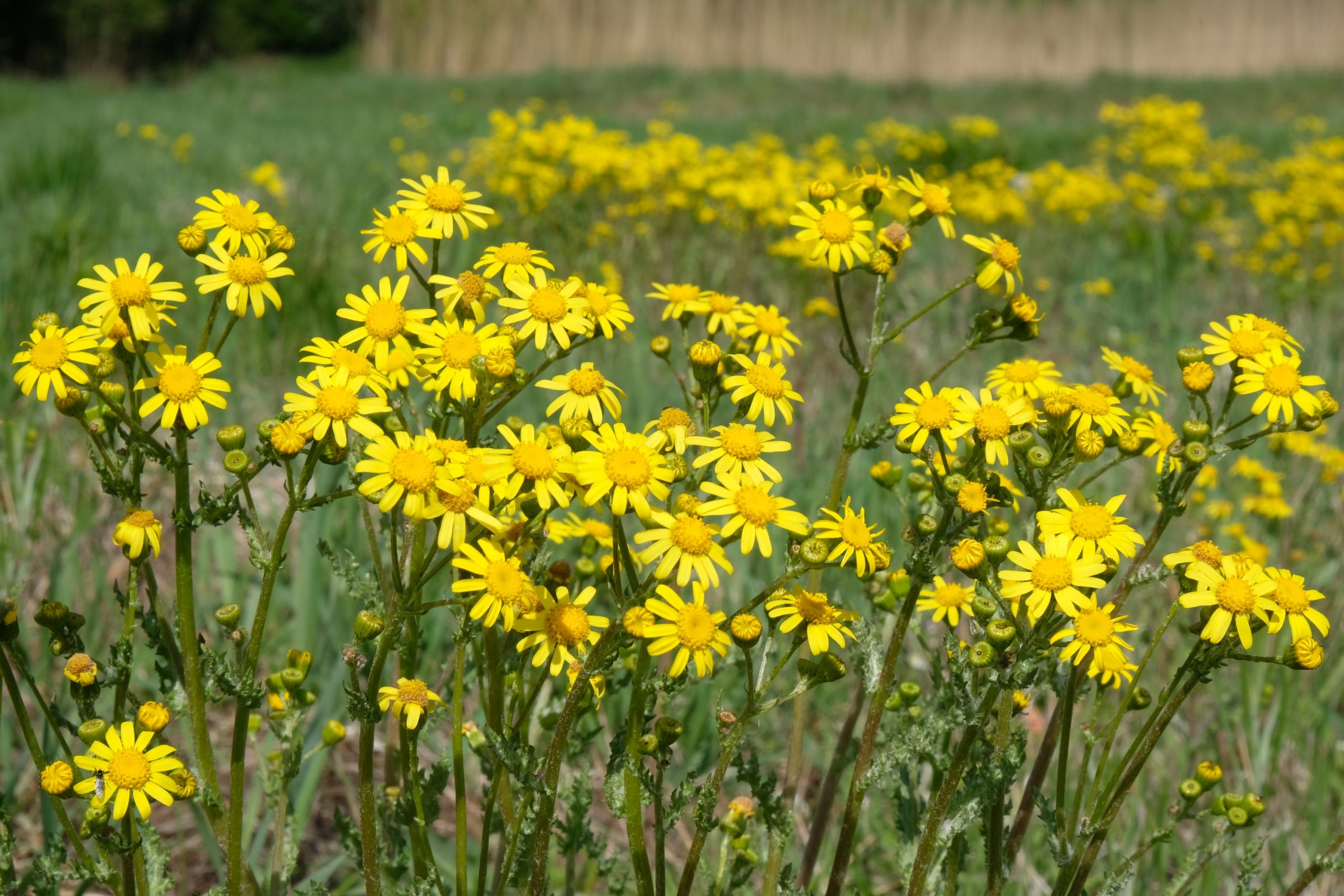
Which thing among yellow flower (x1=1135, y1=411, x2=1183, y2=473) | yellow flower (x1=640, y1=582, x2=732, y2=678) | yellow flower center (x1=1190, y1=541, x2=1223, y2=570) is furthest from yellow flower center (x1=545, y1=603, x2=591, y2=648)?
yellow flower (x1=1135, y1=411, x2=1183, y2=473)

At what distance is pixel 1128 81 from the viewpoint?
23281 mm

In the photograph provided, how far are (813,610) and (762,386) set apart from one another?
1.30ft

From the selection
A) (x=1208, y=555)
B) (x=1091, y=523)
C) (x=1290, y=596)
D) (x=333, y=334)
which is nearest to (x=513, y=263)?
(x=1091, y=523)

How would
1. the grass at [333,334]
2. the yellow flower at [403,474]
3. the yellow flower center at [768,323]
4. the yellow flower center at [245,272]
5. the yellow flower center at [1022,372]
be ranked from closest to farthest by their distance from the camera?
the yellow flower at [403,474], the yellow flower center at [245,272], the yellow flower center at [1022,372], the yellow flower center at [768,323], the grass at [333,334]

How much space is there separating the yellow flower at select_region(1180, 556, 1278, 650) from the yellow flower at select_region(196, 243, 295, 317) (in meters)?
1.35

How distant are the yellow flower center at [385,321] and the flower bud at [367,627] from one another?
406 mm

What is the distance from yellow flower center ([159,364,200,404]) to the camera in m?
1.40

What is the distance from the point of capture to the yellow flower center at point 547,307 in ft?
5.09

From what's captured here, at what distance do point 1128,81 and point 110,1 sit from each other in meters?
22.8

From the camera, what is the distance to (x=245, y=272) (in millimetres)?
1582

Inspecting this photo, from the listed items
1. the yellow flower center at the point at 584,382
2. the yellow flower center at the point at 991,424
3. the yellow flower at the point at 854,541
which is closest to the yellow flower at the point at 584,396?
the yellow flower center at the point at 584,382

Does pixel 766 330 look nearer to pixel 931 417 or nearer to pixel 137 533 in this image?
pixel 931 417

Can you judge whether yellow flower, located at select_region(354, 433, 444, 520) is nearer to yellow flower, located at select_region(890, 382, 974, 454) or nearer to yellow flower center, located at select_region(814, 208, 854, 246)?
yellow flower, located at select_region(890, 382, 974, 454)

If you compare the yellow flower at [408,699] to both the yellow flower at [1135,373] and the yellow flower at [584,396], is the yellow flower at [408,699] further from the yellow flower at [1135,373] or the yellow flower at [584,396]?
the yellow flower at [1135,373]
